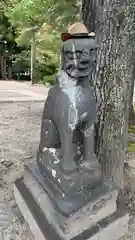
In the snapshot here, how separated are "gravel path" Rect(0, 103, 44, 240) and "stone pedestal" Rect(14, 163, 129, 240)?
13 cm

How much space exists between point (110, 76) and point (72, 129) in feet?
2.05

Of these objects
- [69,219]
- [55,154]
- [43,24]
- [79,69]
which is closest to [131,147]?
[55,154]

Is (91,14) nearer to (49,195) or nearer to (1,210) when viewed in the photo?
(49,195)

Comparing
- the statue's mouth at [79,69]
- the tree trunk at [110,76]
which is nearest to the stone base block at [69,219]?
the tree trunk at [110,76]

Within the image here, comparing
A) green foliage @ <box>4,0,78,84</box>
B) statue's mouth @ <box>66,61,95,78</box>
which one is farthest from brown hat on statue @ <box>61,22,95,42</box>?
green foliage @ <box>4,0,78,84</box>

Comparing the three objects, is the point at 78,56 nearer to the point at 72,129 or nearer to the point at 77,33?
the point at 77,33

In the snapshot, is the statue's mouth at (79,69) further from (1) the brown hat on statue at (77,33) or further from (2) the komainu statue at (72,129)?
(1) the brown hat on statue at (77,33)

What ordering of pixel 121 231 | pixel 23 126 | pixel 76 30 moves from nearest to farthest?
1. pixel 76 30
2. pixel 121 231
3. pixel 23 126

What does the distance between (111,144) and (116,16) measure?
0.94 meters

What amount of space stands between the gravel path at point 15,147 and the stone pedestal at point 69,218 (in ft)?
0.43

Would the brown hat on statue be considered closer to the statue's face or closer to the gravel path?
the statue's face

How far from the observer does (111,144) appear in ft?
7.80

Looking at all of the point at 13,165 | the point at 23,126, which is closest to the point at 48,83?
the point at 23,126

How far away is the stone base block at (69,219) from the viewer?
1.85m
